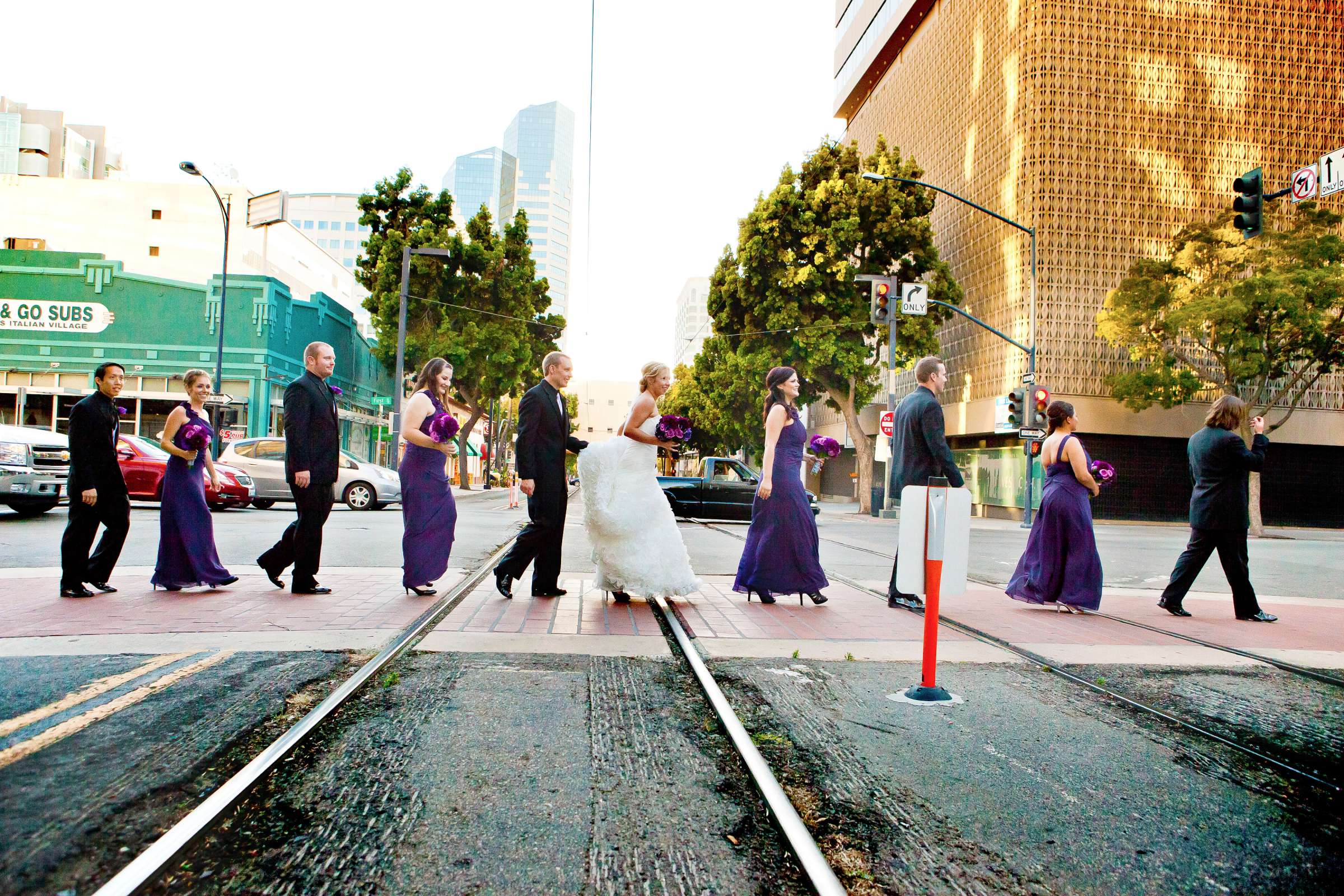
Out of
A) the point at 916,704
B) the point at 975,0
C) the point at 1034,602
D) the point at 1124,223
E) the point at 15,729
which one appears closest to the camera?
the point at 15,729

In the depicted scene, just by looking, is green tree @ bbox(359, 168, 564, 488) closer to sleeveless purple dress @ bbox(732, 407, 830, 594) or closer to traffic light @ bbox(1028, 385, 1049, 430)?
traffic light @ bbox(1028, 385, 1049, 430)

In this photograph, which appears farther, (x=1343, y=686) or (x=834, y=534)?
(x=834, y=534)

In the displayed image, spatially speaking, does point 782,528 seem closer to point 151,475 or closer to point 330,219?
point 151,475

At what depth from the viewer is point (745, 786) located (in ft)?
8.98

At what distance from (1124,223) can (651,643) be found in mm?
29405

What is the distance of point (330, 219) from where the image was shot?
122812 millimetres

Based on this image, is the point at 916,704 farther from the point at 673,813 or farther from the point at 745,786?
the point at 673,813

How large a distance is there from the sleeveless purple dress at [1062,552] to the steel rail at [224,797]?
16.2 ft

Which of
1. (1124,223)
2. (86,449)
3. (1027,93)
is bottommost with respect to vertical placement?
(86,449)

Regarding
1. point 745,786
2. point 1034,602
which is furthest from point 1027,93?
point 745,786

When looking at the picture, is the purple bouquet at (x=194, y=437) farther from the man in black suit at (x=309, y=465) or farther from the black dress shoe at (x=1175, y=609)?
the black dress shoe at (x=1175, y=609)

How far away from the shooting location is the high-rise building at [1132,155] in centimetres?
2883

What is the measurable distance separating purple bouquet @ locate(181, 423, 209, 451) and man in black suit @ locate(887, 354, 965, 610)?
5.13m

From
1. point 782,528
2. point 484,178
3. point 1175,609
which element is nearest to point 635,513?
point 782,528
